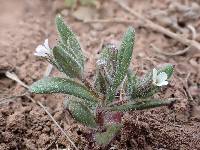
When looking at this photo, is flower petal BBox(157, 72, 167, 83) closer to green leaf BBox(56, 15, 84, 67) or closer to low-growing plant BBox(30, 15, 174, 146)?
low-growing plant BBox(30, 15, 174, 146)

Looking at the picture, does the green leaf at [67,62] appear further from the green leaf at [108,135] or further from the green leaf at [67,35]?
the green leaf at [108,135]

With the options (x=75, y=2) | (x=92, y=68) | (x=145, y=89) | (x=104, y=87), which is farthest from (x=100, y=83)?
(x=75, y=2)

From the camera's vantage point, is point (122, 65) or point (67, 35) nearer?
point (122, 65)

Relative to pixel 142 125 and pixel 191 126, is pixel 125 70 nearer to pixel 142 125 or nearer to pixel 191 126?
pixel 142 125

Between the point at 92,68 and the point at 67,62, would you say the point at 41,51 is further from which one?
the point at 92,68

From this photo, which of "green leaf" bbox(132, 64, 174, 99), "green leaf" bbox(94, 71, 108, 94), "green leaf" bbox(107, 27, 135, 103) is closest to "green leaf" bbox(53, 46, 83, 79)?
"green leaf" bbox(94, 71, 108, 94)
